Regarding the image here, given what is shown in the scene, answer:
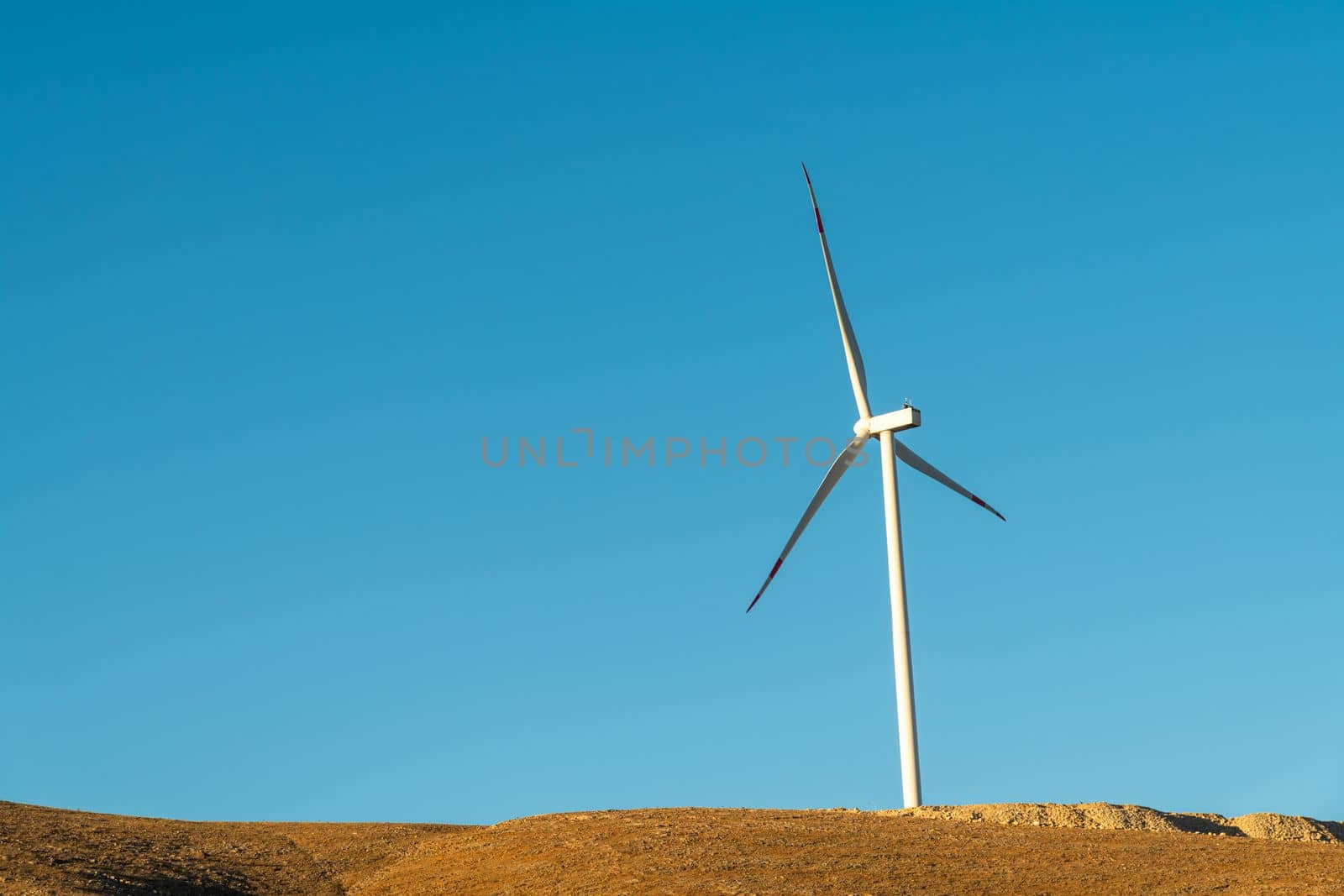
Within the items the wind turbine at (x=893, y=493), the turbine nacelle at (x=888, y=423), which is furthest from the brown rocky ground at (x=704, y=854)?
the turbine nacelle at (x=888, y=423)

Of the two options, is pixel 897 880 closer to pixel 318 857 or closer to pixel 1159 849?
pixel 1159 849

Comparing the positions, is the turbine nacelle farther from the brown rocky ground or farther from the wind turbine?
the brown rocky ground

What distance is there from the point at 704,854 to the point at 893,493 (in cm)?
1845

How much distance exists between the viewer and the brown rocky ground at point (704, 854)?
37.9 meters

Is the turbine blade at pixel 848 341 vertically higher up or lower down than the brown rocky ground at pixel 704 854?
higher up

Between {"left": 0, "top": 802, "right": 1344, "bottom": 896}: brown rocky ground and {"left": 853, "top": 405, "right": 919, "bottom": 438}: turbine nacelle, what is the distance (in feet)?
47.0

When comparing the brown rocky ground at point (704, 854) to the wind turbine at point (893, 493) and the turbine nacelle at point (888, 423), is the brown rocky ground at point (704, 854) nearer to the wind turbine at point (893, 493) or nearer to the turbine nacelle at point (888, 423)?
the wind turbine at point (893, 493)

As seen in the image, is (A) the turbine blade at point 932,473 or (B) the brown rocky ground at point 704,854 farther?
(A) the turbine blade at point 932,473

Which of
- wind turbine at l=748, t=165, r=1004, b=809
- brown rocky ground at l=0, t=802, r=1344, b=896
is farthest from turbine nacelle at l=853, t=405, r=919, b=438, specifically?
brown rocky ground at l=0, t=802, r=1344, b=896

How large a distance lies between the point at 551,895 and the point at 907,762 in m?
16.7

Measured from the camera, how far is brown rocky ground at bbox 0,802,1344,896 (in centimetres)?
3788

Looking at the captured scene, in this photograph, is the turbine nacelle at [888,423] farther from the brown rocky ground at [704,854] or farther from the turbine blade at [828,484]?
the brown rocky ground at [704,854]

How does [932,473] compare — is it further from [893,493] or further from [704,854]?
[704,854]

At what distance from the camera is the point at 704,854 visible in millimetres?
40750
